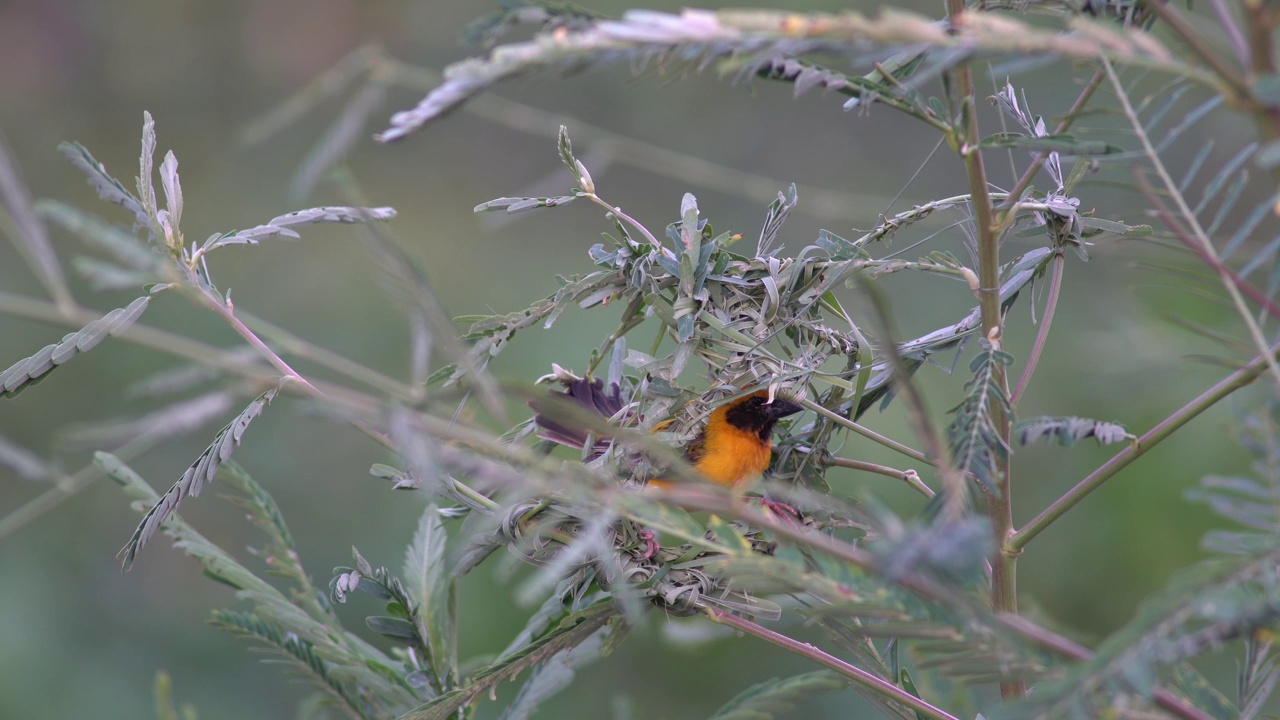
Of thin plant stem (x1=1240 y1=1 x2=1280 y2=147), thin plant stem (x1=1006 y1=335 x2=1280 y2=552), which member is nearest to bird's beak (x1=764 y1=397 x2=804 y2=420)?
thin plant stem (x1=1006 y1=335 x2=1280 y2=552)

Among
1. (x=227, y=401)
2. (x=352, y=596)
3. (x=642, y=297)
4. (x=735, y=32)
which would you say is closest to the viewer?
(x=227, y=401)

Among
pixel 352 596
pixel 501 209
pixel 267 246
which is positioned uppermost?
pixel 501 209

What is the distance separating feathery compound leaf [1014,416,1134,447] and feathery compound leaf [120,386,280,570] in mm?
834

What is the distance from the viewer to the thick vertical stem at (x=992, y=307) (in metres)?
1.02

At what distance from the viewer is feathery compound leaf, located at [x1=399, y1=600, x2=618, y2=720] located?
1.18 meters

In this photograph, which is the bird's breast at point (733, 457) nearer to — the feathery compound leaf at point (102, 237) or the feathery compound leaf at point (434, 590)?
the feathery compound leaf at point (434, 590)

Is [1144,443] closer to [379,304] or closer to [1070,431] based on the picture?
[1070,431]

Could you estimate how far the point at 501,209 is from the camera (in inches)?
51.5

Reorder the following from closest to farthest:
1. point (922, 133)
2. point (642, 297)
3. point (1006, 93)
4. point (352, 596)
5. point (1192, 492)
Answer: point (1192, 492)
point (1006, 93)
point (642, 297)
point (352, 596)
point (922, 133)

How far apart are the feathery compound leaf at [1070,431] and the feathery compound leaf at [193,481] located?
0.83m

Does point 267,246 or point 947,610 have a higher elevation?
point 947,610

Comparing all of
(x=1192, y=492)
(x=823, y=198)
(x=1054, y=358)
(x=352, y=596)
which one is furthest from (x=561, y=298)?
(x=1054, y=358)

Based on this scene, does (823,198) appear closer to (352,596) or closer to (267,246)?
(352,596)

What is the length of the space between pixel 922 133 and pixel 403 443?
19.1 ft
